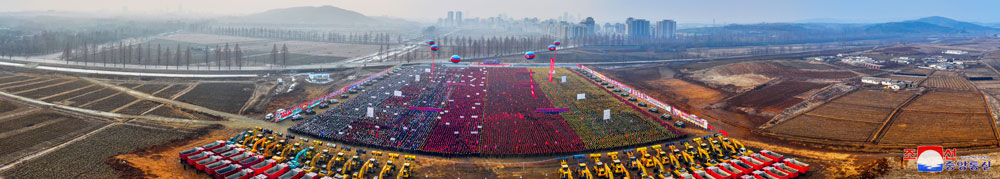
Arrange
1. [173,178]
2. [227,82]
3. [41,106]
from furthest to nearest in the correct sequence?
1. [227,82]
2. [41,106]
3. [173,178]

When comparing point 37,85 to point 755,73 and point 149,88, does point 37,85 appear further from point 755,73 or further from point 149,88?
point 755,73

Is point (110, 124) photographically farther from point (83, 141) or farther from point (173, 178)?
point (173, 178)

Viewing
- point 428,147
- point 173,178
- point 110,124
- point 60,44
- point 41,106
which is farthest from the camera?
point 60,44

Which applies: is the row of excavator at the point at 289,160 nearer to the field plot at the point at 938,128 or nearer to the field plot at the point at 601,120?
the field plot at the point at 601,120

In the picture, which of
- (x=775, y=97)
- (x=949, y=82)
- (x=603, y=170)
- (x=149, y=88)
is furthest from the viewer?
(x=949, y=82)

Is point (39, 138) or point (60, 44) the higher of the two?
point (60, 44)

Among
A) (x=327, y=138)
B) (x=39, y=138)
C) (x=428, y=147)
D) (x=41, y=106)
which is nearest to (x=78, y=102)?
(x=41, y=106)

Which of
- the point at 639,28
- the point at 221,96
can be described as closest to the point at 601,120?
the point at 221,96
